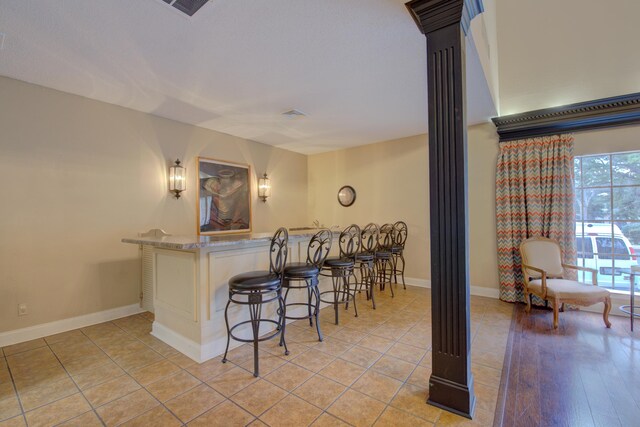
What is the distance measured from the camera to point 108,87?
301 centimetres

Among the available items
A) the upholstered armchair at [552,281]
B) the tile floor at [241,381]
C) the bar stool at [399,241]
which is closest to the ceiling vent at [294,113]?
the bar stool at [399,241]

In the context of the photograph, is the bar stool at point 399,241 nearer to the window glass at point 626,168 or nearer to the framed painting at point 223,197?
the framed painting at point 223,197

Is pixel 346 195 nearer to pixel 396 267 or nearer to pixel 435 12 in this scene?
pixel 396 267

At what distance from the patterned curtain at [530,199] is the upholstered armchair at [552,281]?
0.57 feet

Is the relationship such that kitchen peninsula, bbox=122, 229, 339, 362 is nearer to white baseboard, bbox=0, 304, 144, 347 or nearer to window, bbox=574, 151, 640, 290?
white baseboard, bbox=0, 304, 144, 347

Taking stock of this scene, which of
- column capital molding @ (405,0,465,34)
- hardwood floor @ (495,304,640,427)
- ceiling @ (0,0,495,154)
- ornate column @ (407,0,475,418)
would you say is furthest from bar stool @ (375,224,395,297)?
column capital molding @ (405,0,465,34)

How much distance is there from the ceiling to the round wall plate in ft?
6.05

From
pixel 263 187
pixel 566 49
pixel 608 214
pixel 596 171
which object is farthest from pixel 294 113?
pixel 608 214

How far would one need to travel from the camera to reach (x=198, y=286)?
7.80 ft

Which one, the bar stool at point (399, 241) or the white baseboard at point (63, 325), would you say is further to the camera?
the bar stool at point (399, 241)

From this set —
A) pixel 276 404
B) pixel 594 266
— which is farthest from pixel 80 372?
pixel 594 266

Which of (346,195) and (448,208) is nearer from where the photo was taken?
(448,208)

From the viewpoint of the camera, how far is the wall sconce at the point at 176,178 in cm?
389

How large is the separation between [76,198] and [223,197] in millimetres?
1803
